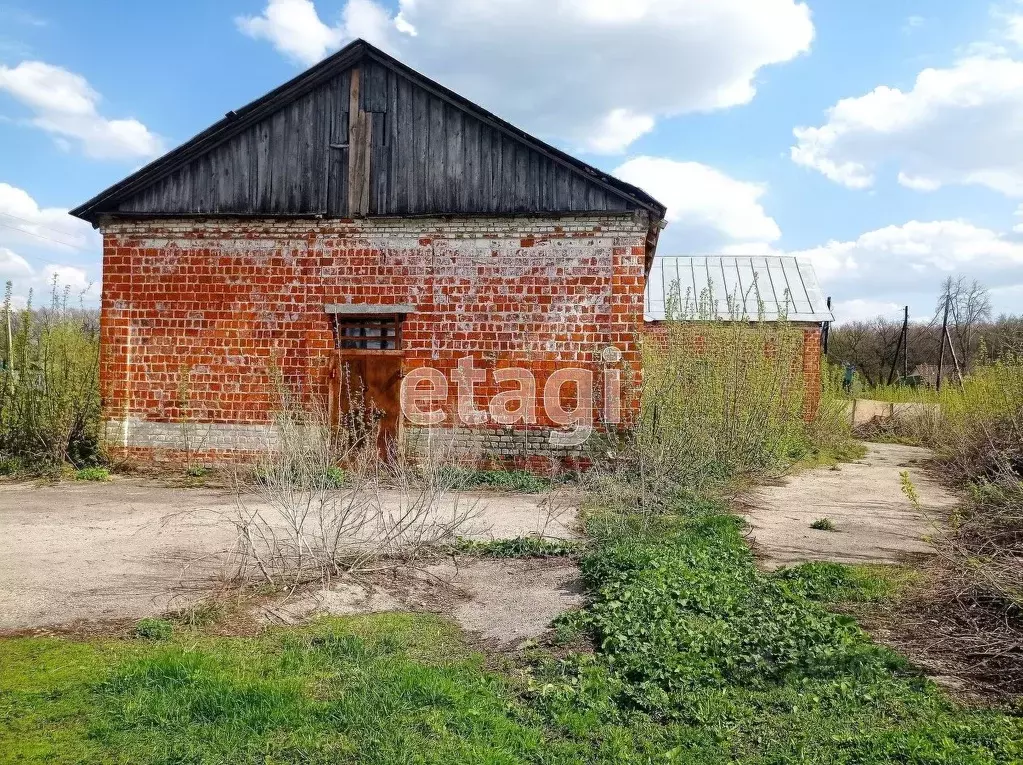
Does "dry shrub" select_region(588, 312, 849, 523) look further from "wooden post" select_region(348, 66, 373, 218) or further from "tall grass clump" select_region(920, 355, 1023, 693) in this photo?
"wooden post" select_region(348, 66, 373, 218)

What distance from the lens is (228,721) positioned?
3.32 metres

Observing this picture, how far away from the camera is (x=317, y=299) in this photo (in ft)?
35.9

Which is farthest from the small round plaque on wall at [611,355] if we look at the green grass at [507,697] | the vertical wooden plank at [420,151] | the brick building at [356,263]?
the green grass at [507,697]

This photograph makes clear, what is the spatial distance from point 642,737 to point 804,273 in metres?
19.9

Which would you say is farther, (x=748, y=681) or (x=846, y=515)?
(x=846, y=515)

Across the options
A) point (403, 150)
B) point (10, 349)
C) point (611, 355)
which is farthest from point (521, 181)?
point (10, 349)

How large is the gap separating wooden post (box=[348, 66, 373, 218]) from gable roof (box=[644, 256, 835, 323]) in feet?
32.1

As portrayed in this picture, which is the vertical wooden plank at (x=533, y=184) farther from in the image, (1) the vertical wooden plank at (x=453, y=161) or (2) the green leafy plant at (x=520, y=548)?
(2) the green leafy plant at (x=520, y=548)

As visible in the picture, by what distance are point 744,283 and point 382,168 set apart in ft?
42.4

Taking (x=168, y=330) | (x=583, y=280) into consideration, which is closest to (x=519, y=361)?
(x=583, y=280)

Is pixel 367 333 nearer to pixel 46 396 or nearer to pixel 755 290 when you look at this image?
pixel 46 396

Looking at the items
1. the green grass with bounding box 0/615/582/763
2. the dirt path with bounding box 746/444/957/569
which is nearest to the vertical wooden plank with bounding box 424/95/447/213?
the dirt path with bounding box 746/444/957/569

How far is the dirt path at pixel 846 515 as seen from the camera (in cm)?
674

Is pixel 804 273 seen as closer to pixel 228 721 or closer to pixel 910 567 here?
pixel 910 567
